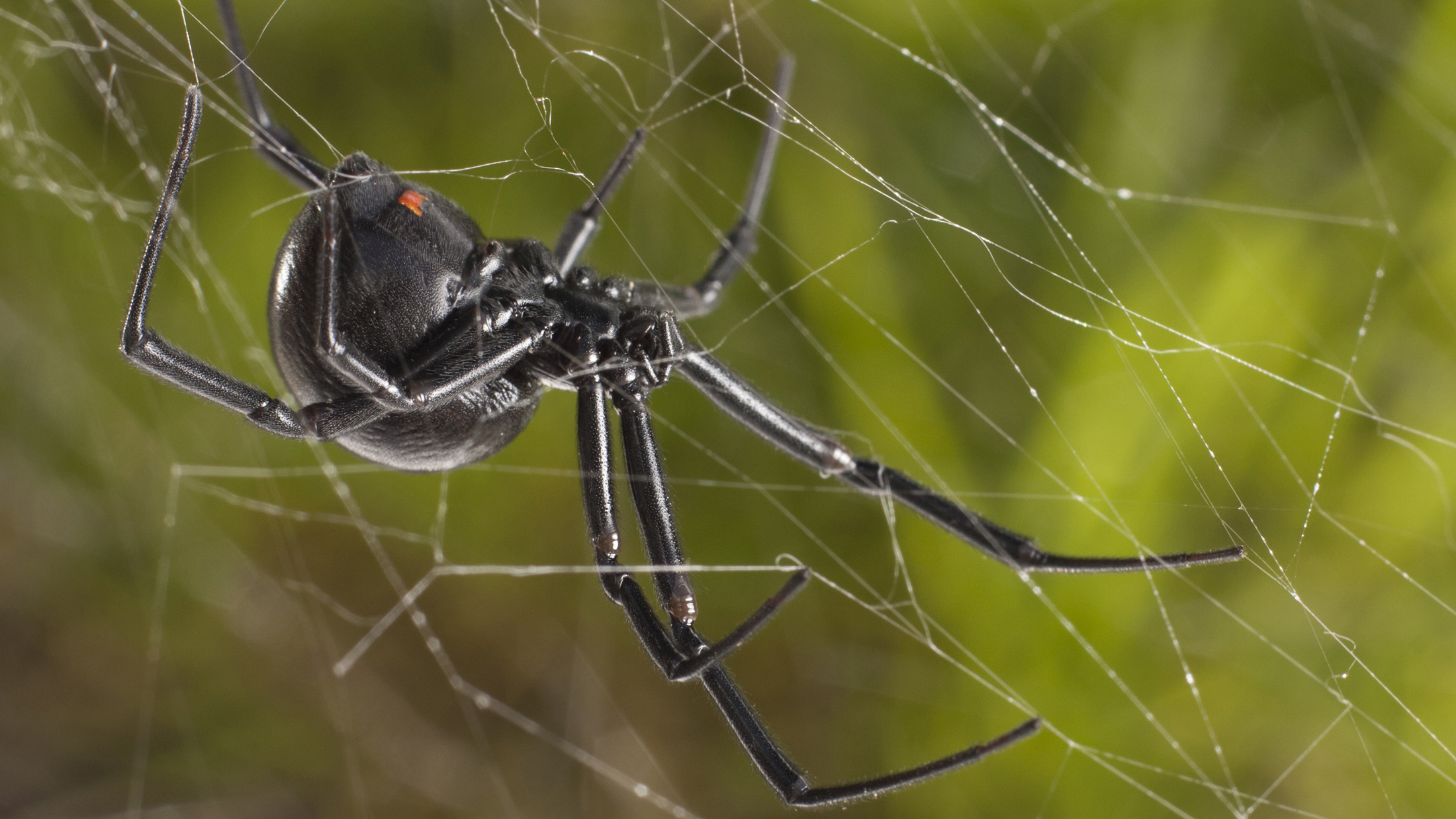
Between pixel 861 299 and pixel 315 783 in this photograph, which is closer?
pixel 861 299

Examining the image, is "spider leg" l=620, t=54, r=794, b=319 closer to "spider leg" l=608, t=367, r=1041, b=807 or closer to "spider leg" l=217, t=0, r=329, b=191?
"spider leg" l=608, t=367, r=1041, b=807

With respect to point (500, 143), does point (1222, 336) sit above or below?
below

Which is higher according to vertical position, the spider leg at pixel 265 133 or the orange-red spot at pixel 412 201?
the spider leg at pixel 265 133

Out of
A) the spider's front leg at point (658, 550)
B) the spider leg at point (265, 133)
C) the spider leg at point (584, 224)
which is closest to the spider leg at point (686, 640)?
the spider's front leg at point (658, 550)

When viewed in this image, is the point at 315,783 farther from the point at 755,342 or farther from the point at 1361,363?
the point at 1361,363

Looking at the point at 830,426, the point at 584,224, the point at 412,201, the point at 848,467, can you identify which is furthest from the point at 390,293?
the point at 830,426

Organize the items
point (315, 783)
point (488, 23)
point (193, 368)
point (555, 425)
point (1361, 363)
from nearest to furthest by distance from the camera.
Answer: point (193, 368) → point (1361, 363) → point (488, 23) → point (555, 425) → point (315, 783)

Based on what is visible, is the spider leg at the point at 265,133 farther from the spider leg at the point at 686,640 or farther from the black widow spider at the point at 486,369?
the spider leg at the point at 686,640

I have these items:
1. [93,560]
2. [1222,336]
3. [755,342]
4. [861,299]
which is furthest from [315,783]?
[1222,336]
